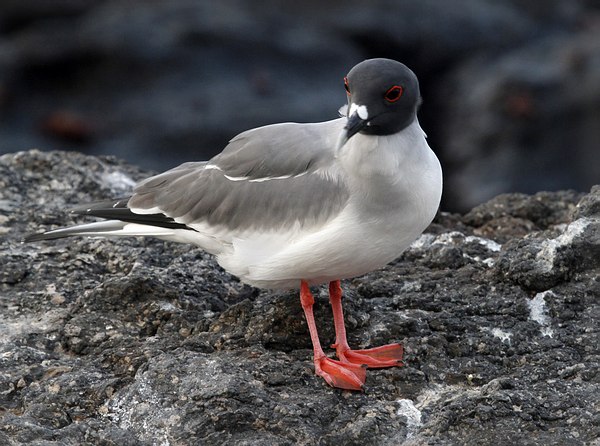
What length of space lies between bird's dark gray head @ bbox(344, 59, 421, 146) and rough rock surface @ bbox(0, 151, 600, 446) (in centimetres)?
124

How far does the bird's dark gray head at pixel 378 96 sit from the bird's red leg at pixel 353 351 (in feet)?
3.40

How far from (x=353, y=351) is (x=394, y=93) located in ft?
4.88

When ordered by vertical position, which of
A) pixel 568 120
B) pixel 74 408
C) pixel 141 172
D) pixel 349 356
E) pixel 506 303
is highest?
pixel 568 120

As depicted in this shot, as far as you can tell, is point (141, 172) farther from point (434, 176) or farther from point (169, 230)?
point (434, 176)

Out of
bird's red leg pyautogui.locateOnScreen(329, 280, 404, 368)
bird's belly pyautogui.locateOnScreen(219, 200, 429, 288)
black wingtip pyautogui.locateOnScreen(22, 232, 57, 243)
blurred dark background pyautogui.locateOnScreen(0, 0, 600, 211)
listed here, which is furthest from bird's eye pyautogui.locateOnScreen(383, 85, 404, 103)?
blurred dark background pyautogui.locateOnScreen(0, 0, 600, 211)

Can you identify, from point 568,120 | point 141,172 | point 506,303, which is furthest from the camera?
point 568,120

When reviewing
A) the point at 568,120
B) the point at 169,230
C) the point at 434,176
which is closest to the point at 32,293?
the point at 169,230

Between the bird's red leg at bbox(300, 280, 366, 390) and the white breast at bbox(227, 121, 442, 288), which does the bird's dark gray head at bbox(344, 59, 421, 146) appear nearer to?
the white breast at bbox(227, 121, 442, 288)

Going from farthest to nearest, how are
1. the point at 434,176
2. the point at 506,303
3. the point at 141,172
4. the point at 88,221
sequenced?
the point at 141,172
the point at 88,221
the point at 506,303
the point at 434,176

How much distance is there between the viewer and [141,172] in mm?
8812

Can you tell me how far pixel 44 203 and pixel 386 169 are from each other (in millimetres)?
3213

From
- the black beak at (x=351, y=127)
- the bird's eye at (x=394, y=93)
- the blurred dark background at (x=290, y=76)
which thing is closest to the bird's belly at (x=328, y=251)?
the black beak at (x=351, y=127)

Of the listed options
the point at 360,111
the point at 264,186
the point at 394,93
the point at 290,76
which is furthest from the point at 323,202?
the point at 290,76

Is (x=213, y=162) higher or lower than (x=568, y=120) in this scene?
lower
